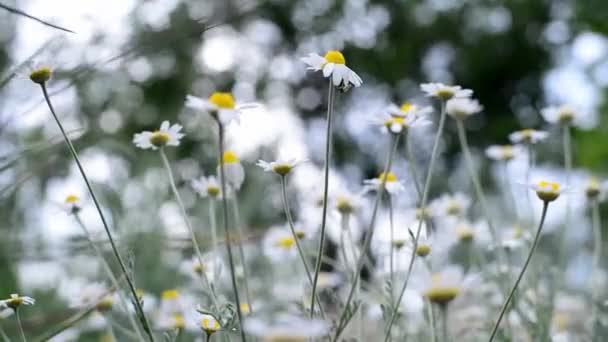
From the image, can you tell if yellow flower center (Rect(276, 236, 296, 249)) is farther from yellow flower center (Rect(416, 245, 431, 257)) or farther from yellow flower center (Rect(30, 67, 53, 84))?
yellow flower center (Rect(30, 67, 53, 84))

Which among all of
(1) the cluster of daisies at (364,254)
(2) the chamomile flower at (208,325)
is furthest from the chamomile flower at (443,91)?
(2) the chamomile flower at (208,325)

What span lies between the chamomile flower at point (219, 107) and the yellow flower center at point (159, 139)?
0.12 meters

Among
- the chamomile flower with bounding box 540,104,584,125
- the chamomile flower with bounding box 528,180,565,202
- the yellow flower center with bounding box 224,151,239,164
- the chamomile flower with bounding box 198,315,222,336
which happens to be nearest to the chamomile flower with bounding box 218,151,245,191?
the yellow flower center with bounding box 224,151,239,164

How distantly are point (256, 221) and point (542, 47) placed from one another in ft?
8.30

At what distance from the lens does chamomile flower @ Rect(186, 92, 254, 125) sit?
1.02ft

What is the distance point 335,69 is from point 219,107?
96mm

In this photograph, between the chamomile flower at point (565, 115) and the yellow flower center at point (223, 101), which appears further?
the chamomile flower at point (565, 115)

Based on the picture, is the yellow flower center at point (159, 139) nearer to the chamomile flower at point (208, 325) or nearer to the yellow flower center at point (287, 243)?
the chamomile flower at point (208, 325)

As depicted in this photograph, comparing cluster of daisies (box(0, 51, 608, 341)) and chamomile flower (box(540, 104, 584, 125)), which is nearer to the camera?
cluster of daisies (box(0, 51, 608, 341))

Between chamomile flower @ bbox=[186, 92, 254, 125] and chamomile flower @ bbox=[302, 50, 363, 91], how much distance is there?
2.8 inches

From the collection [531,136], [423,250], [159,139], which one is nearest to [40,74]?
[159,139]

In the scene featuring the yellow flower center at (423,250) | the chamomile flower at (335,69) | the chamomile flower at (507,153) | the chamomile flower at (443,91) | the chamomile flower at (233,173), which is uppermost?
the chamomile flower at (507,153)

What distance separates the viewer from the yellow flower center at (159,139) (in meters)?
0.45

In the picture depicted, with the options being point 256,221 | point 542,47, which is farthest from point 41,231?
point 542,47
